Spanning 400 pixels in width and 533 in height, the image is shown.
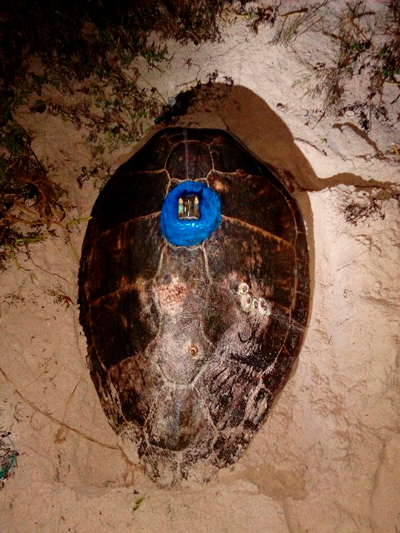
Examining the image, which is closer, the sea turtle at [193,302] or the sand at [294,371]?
the sea turtle at [193,302]

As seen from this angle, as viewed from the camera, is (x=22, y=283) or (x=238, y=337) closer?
(x=238, y=337)

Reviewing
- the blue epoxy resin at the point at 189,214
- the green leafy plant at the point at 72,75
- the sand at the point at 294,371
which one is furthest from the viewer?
the green leafy plant at the point at 72,75

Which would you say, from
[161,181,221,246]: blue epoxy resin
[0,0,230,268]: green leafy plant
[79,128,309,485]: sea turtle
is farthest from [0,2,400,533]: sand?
[161,181,221,246]: blue epoxy resin

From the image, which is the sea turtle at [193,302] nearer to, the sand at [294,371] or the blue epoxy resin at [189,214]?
the blue epoxy resin at [189,214]

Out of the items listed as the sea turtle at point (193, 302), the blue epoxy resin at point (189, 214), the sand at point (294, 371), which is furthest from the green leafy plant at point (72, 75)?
the blue epoxy resin at point (189, 214)

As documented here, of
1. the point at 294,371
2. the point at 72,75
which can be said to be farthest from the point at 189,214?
the point at 72,75

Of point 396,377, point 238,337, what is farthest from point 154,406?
point 396,377

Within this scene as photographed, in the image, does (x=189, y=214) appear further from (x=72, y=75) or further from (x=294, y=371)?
(x=72, y=75)

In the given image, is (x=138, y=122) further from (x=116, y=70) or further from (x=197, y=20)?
(x=197, y=20)
